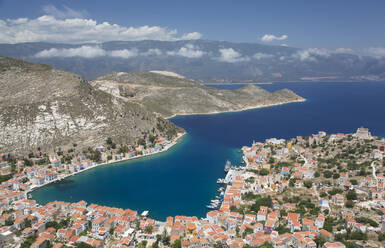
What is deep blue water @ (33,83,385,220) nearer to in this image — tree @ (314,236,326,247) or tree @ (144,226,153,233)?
tree @ (144,226,153,233)

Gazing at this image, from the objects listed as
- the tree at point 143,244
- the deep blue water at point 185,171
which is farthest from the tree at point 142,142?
the tree at point 143,244

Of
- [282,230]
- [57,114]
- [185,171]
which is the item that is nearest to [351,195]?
[282,230]

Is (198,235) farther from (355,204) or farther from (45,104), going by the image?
(45,104)

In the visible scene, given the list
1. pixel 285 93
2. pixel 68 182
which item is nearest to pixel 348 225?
pixel 68 182

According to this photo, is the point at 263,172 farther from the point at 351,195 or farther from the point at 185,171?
the point at 351,195

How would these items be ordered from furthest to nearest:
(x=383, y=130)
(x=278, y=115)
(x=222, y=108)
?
(x=222, y=108), (x=278, y=115), (x=383, y=130)

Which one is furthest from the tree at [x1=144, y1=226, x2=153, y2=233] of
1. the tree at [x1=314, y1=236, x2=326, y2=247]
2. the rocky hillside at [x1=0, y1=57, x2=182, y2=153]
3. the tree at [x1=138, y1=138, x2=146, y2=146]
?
the tree at [x1=138, y1=138, x2=146, y2=146]
